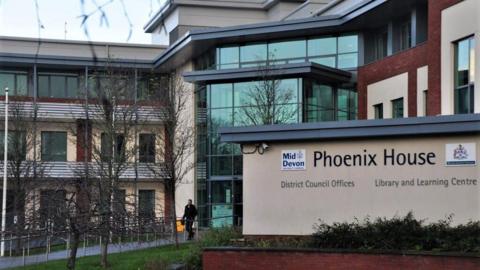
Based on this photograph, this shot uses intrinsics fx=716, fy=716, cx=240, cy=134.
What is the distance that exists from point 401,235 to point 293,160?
12.7ft

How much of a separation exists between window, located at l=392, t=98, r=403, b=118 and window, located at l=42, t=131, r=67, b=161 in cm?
2168

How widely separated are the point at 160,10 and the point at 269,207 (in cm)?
1512

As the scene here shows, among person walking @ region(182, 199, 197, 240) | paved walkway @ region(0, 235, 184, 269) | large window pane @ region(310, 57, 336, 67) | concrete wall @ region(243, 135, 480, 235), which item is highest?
large window pane @ region(310, 57, 336, 67)

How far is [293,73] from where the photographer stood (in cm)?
3306

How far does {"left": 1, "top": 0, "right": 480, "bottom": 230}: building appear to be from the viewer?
1176 inches

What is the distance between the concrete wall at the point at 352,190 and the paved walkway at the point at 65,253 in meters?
6.91

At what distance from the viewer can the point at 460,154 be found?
15.8 metres

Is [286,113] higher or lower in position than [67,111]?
lower

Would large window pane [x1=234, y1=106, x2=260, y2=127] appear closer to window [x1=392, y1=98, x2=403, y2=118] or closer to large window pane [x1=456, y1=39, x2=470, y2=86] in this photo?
window [x1=392, y1=98, x2=403, y2=118]

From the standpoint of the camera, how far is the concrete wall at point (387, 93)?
29.6m

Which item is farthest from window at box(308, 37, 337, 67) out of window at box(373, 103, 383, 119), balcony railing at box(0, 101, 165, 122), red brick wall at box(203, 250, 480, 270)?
red brick wall at box(203, 250, 480, 270)

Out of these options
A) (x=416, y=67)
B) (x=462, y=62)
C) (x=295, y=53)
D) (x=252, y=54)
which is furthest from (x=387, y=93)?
(x=462, y=62)

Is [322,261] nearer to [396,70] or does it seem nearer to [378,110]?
[396,70]

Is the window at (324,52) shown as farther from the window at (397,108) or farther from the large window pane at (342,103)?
the window at (397,108)
